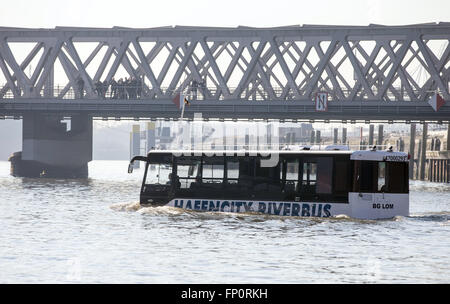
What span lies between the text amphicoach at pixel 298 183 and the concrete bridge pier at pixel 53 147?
61162 mm

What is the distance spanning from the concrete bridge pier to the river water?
5460 cm

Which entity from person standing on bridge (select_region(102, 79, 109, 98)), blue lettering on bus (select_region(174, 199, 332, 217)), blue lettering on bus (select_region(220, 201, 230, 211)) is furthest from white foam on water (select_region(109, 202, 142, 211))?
person standing on bridge (select_region(102, 79, 109, 98))

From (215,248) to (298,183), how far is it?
8.64m

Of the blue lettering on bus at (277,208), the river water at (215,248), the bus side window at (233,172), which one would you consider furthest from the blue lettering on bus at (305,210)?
the bus side window at (233,172)

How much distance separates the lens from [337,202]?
36594 mm

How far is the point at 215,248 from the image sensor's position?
2908 cm

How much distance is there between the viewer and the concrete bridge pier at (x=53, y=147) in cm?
9800

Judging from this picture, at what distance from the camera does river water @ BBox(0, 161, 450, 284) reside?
76.9ft

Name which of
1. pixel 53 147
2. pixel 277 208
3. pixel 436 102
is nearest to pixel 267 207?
pixel 277 208

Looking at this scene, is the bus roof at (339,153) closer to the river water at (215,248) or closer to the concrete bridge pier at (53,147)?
the river water at (215,248)

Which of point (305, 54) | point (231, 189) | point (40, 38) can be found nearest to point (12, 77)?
point (40, 38)

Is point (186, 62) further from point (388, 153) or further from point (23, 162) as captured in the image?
point (388, 153)

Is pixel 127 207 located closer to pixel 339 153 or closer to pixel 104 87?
pixel 339 153
